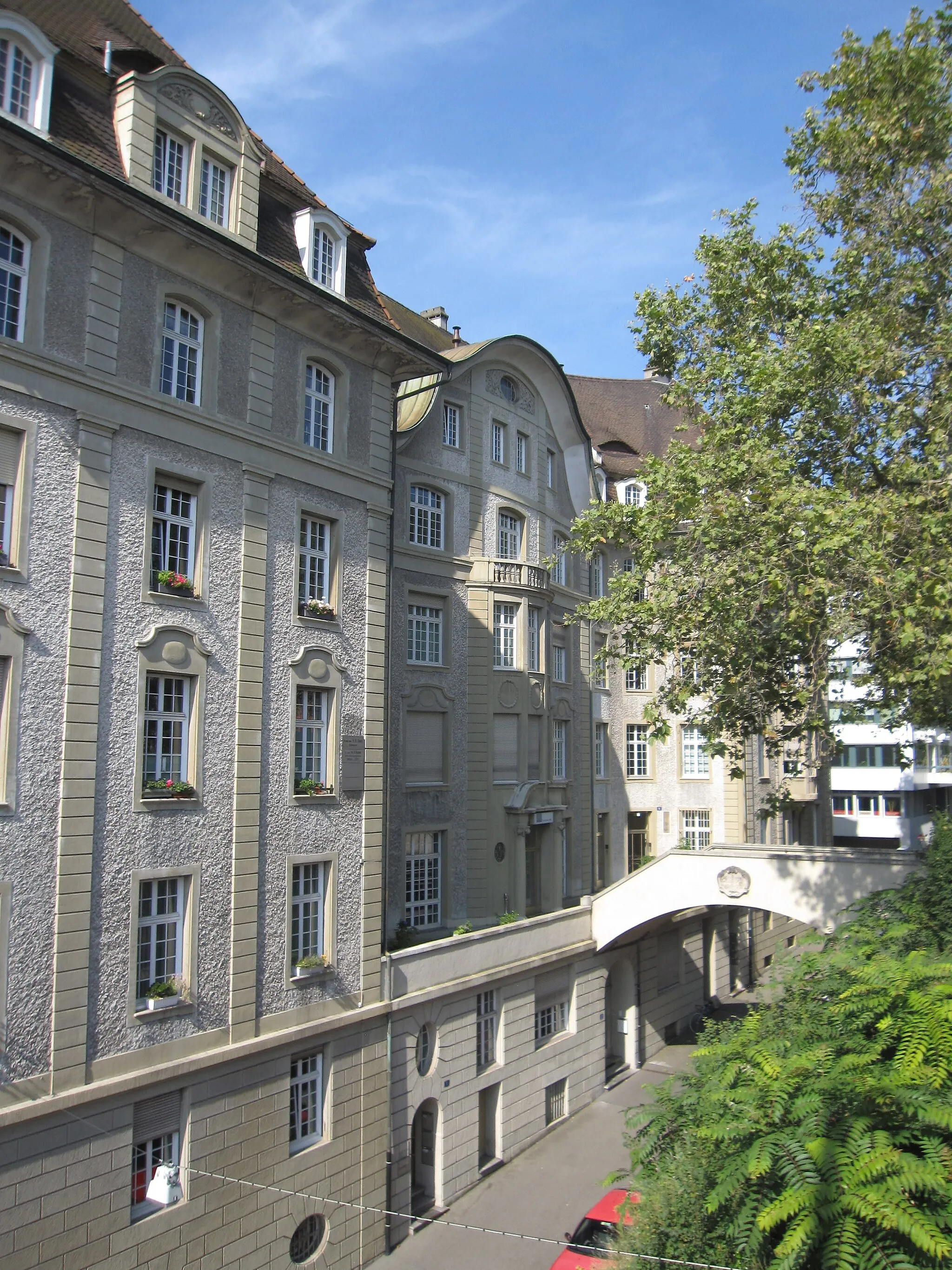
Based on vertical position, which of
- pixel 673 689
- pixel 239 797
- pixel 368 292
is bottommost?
pixel 239 797

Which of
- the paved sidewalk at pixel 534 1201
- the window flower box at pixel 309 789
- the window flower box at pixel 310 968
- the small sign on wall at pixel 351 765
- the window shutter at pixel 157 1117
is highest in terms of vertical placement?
the small sign on wall at pixel 351 765

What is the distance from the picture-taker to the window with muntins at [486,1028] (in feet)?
77.0

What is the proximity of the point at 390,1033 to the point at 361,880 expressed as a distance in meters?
3.18

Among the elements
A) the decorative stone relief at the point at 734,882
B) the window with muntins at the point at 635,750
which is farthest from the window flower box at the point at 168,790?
the window with muntins at the point at 635,750

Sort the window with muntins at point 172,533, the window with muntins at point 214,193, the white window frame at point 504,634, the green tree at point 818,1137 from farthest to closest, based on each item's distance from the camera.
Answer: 1. the white window frame at point 504,634
2. the window with muntins at point 214,193
3. the window with muntins at point 172,533
4. the green tree at point 818,1137

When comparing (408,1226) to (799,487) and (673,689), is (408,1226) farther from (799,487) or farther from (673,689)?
(799,487)

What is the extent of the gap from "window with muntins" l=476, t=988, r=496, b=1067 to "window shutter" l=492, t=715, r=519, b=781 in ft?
18.5

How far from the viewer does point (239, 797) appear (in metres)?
16.7

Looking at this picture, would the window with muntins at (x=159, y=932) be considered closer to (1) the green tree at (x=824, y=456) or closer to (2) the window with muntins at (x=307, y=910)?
(2) the window with muntins at (x=307, y=910)

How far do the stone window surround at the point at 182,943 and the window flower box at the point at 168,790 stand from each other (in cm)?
109

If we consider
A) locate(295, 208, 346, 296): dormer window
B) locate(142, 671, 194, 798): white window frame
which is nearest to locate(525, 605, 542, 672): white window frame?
locate(295, 208, 346, 296): dormer window

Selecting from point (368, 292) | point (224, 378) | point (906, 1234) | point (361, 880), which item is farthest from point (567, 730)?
point (906, 1234)

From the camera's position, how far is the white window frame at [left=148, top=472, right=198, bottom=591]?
622 inches

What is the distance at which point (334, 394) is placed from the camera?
19531 mm
